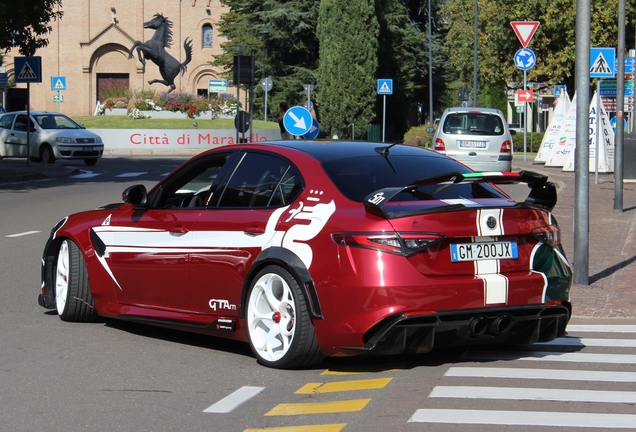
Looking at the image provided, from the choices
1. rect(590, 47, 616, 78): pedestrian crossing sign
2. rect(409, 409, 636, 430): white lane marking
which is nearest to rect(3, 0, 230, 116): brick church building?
rect(590, 47, 616, 78): pedestrian crossing sign

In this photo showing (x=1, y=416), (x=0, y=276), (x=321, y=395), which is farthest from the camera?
(x=0, y=276)

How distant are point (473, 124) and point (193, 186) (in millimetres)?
18327

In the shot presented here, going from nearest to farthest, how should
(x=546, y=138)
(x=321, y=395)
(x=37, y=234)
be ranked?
(x=321, y=395), (x=37, y=234), (x=546, y=138)

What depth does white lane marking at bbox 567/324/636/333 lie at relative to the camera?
27.7 feet

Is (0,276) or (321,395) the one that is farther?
(0,276)

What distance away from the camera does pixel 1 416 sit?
564 centimetres

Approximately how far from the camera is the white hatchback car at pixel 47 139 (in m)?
34.1

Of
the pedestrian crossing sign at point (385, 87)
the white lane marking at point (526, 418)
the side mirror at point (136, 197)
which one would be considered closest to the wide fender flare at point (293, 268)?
the white lane marking at point (526, 418)

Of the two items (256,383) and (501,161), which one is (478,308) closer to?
(256,383)

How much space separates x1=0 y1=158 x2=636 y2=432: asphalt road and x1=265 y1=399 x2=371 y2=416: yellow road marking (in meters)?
0.01

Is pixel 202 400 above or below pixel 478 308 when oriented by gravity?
below

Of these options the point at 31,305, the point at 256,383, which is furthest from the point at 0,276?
the point at 256,383

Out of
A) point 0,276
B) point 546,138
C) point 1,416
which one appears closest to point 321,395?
point 1,416

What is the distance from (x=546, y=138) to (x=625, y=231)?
22775 millimetres
